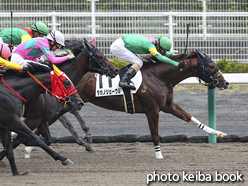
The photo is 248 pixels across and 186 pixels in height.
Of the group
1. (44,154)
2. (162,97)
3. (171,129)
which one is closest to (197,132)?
(171,129)

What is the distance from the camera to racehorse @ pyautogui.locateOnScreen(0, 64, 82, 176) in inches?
214

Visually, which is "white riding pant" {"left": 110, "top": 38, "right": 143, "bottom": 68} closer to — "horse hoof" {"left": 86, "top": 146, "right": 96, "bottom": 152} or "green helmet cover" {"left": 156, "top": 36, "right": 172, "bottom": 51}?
"green helmet cover" {"left": 156, "top": 36, "right": 172, "bottom": 51}

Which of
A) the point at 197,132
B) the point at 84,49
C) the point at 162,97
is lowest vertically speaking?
the point at 197,132

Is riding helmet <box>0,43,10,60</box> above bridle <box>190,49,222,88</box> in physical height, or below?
above

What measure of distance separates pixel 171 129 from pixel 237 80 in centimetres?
153

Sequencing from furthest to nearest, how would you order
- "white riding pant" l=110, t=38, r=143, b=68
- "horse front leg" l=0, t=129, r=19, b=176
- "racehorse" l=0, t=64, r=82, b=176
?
"white riding pant" l=110, t=38, r=143, b=68 < "horse front leg" l=0, t=129, r=19, b=176 < "racehorse" l=0, t=64, r=82, b=176

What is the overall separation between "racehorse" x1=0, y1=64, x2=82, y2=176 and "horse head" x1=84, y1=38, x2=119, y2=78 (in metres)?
0.90

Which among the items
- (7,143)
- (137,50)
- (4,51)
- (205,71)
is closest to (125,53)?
(137,50)

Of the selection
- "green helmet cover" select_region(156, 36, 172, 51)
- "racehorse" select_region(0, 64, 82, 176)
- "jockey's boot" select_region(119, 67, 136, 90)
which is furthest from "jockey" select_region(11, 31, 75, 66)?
"green helmet cover" select_region(156, 36, 172, 51)

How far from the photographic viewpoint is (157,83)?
6.82m

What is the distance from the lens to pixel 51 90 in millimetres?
5590

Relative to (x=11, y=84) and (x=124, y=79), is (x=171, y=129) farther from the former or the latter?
(x=11, y=84)

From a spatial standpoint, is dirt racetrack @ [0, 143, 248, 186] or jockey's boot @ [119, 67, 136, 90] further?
jockey's boot @ [119, 67, 136, 90]

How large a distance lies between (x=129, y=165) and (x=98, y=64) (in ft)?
4.80
